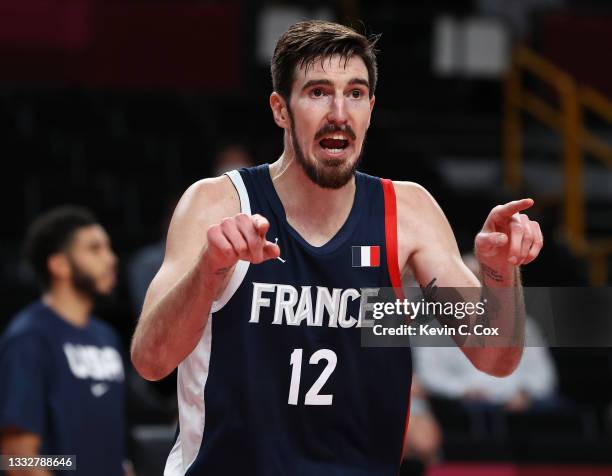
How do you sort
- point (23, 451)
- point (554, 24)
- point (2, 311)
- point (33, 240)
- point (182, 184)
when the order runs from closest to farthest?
point (23, 451), point (33, 240), point (2, 311), point (182, 184), point (554, 24)

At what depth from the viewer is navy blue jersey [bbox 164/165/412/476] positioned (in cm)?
335

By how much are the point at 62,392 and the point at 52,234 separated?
1.22 m

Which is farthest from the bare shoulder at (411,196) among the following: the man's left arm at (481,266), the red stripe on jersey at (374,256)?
the red stripe on jersey at (374,256)

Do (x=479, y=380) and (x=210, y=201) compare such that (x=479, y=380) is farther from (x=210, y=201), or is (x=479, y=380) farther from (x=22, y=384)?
(x=210, y=201)

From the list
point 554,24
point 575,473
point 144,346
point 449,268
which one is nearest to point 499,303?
point 449,268

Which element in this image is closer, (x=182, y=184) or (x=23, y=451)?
(x=23, y=451)

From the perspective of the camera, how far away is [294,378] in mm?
3369

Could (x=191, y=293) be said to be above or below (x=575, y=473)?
above

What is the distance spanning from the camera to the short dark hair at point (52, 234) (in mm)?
6910

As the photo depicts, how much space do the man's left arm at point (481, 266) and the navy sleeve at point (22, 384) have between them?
113 inches

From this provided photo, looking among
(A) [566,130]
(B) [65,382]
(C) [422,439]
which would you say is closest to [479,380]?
(C) [422,439]

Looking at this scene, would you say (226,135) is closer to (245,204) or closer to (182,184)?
(182,184)

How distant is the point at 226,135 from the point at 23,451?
643 centimetres

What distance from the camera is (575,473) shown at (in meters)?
7.89
